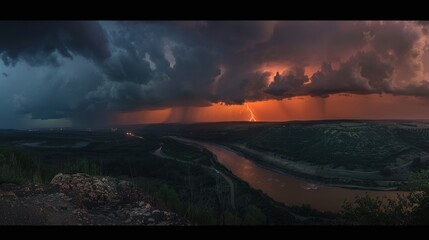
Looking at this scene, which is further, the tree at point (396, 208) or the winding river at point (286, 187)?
the winding river at point (286, 187)

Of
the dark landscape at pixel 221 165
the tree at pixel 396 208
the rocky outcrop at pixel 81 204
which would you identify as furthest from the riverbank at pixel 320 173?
the rocky outcrop at pixel 81 204

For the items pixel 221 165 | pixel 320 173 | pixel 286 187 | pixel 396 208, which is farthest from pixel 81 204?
pixel 396 208

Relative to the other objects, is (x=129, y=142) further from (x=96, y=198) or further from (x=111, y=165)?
(x=96, y=198)

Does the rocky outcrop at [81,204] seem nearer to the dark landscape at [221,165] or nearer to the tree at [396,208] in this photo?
the dark landscape at [221,165]

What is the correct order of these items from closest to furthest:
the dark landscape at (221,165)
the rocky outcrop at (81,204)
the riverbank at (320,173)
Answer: the rocky outcrop at (81,204)
the dark landscape at (221,165)
the riverbank at (320,173)

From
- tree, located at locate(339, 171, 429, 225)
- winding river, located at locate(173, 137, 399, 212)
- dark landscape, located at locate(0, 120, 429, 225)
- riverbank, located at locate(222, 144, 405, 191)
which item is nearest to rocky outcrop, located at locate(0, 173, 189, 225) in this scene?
dark landscape, located at locate(0, 120, 429, 225)

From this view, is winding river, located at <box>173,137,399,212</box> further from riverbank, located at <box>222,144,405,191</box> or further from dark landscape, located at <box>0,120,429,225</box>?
riverbank, located at <box>222,144,405,191</box>

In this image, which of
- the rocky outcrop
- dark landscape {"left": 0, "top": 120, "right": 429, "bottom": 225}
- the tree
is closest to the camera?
the rocky outcrop
